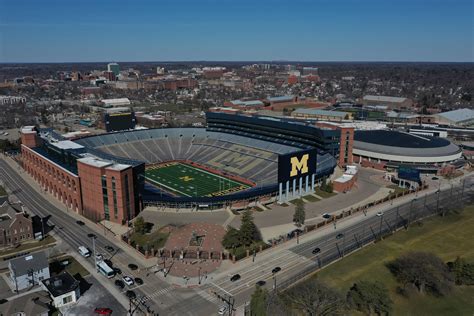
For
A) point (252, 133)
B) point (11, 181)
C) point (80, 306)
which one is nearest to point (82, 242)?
point (80, 306)

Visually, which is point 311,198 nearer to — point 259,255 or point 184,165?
point 259,255

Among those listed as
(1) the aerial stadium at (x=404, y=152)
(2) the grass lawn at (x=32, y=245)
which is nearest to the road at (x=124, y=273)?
(2) the grass lawn at (x=32, y=245)

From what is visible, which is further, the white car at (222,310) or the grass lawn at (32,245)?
the grass lawn at (32,245)

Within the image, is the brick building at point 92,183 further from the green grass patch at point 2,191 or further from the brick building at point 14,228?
the brick building at point 14,228

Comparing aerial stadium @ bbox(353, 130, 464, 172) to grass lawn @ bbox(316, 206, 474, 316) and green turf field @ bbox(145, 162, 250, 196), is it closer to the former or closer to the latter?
grass lawn @ bbox(316, 206, 474, 316)

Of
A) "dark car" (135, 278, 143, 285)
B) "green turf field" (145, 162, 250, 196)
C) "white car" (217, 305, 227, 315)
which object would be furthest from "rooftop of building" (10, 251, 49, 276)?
"green turf field" (145, 162, 250, 196)
